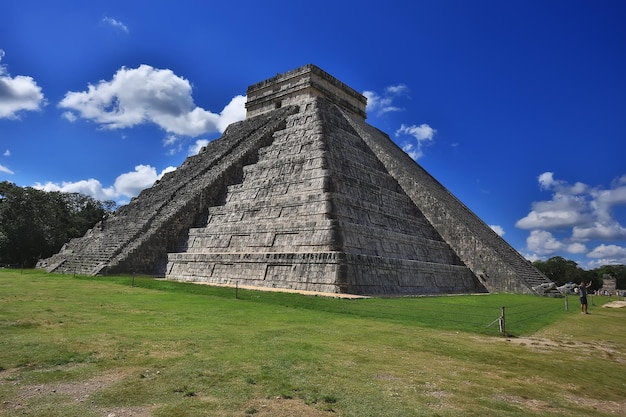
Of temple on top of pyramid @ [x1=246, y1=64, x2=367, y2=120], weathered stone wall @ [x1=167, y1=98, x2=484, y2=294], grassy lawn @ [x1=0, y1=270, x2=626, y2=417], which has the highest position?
temple on top of pyramid @ [x1=246, y1=64, x2=367, y2=120]

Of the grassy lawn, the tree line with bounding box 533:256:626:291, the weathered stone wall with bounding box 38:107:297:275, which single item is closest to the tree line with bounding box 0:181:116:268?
the weathered stone wall with bounding box 38:107:297:275

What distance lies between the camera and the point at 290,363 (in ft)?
16.9

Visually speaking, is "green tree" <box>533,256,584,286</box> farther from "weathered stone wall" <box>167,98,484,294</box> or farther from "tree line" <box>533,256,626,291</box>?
"weathered stone wall" <box>167,98,484,294</box>

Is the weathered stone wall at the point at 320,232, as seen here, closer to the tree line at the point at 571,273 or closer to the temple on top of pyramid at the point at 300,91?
the temple on top of pyramid at the point at 300,91

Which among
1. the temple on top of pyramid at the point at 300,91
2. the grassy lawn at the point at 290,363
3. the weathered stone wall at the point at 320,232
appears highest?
the temple on top of pyramid at the point at 300,91

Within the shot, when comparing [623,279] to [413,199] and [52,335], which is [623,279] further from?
[52,335]

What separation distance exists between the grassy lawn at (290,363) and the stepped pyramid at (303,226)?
5.42 metres

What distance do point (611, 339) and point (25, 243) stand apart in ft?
109

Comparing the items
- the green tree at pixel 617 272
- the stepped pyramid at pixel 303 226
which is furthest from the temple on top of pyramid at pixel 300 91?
the green tree at pixel 617 272

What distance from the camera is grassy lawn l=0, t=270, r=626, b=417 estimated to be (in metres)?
3.87

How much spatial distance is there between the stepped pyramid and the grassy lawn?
213 inches

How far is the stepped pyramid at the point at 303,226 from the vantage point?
49.9 feet

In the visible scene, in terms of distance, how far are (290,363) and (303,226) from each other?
35.9 ft

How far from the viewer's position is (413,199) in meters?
22.8
